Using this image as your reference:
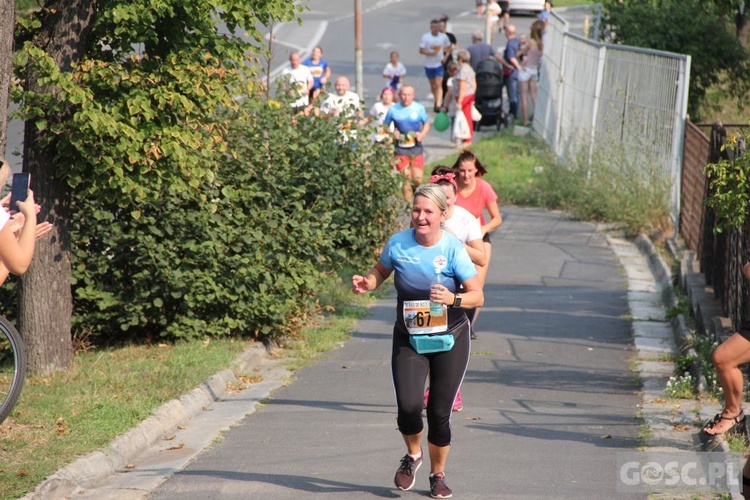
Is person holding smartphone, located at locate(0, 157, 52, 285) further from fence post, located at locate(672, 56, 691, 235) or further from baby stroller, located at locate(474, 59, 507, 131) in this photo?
baby stroller, located at locate(474, 59, 507, 131)

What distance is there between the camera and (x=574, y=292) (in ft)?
44.5

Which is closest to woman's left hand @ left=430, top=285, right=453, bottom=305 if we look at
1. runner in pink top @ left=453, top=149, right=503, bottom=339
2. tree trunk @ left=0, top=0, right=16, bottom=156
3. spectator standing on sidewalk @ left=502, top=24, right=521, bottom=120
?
tree trunk @ left=0, top=0, right=16, bottom=156

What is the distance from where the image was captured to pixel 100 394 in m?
8.23

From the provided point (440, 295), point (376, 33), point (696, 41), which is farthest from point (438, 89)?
point (440, 295)

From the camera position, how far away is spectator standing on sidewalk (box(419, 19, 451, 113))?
2839cm

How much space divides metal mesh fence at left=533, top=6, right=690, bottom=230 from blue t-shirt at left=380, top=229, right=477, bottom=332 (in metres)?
10.2

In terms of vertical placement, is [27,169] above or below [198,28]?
below

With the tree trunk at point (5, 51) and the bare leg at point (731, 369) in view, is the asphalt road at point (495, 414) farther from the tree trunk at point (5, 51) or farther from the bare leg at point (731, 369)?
the tree trunk at point (5, 51)

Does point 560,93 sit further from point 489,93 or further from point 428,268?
point 428,268

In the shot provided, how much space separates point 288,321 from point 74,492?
4.51 m

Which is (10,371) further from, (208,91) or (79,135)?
(208,91)

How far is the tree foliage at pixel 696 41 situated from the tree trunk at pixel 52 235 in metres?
15.3

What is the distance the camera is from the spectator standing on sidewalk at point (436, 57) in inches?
1118

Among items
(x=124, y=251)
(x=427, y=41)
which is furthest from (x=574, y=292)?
(x=427, y=41)
